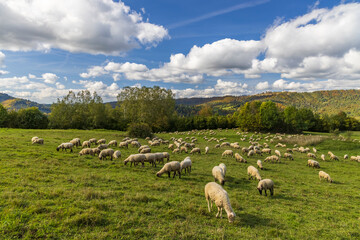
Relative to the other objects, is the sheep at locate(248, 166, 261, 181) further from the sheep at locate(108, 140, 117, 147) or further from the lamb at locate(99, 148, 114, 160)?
the sheep at locate(108, 140, 117, 147)

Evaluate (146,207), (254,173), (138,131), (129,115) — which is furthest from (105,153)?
(129,115)

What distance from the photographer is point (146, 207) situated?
345 inches

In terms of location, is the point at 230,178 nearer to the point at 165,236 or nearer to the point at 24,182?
the point at 165,236

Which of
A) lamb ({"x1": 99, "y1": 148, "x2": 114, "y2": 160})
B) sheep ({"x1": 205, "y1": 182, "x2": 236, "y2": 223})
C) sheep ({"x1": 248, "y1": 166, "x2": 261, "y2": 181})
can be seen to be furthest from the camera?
lamb ({"x1": 99, "y1": 148, "x2": 114, "y2": 160})

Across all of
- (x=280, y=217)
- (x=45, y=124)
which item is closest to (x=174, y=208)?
(x=280, y=217)

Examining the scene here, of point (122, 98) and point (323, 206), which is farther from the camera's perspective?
point (122, 98)

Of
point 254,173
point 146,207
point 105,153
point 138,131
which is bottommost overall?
point 254,173

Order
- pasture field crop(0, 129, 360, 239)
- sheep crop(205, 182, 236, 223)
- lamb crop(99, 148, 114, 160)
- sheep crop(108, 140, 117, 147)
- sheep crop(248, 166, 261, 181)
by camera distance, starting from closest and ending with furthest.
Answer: pasture field crop(0, 129, 360, 239), sheep crop(205, 182, 236, 223), sheep crop(248, 166, 261, 181), lamb crop(99, 148, 114, 160), sheep crop(108, 140, 117, 147)

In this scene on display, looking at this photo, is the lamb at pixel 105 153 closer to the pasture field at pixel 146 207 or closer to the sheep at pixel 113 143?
the pasture field at pixel 146 207

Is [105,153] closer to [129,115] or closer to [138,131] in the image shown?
[138,131]

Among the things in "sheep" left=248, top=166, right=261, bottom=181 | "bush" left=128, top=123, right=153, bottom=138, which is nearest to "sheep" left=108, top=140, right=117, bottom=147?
"bush" left=128, top=123, right=153, bottom=138

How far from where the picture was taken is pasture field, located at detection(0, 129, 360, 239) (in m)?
6.71

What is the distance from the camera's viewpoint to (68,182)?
1129 centimetres

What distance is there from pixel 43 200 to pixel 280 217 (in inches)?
477
